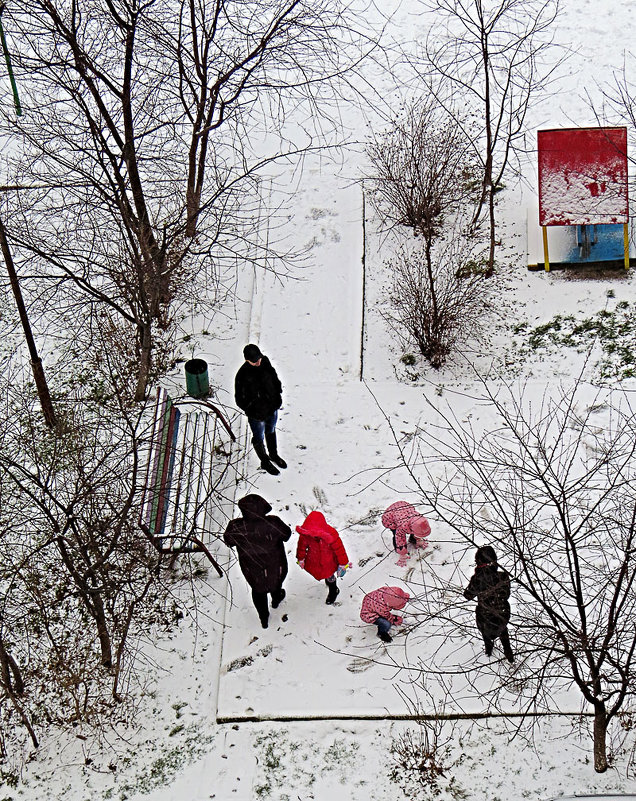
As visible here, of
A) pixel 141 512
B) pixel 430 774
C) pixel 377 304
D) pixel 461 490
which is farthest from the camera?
pixel 377 304

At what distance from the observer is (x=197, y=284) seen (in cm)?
1287

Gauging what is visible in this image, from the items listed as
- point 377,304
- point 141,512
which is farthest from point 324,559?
point 377,304

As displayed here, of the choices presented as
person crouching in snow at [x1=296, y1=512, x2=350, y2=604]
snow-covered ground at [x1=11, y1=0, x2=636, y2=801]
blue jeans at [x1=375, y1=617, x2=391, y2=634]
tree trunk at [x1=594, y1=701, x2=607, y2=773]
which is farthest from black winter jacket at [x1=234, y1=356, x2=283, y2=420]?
tree trunk at [x1=594, y1=701, x2=607, y2=773]

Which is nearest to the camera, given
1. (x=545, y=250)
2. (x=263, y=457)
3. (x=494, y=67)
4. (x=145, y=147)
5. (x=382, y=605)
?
(x=382, y=605)

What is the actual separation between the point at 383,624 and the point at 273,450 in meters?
2.57

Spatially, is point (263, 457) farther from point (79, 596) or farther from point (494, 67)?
point (494, 67)

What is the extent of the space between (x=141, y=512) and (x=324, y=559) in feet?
5.80

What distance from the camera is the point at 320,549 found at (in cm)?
895

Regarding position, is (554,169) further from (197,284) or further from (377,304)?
(197,284)

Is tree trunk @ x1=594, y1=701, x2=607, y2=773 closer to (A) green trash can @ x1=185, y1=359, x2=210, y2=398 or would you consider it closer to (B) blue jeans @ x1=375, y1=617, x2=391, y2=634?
(B) blue jeans @ x1=375, y1=617, x2=391, y2=634

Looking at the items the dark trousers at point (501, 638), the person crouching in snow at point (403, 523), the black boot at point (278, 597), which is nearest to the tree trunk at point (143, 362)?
the black boot at point (278, 597)

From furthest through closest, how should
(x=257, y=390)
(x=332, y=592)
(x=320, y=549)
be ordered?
(x=257, y=390), (x=332, y=592), (x=320, y=549)

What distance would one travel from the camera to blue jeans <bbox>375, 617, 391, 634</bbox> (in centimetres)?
881

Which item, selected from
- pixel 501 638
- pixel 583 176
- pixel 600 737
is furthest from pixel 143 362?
pixel 600 737
